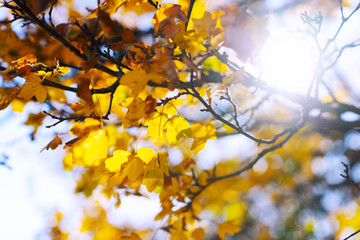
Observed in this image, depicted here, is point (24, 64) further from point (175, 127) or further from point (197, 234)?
point (197, 234)

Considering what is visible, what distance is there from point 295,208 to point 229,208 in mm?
2217

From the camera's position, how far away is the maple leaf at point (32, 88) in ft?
2.52

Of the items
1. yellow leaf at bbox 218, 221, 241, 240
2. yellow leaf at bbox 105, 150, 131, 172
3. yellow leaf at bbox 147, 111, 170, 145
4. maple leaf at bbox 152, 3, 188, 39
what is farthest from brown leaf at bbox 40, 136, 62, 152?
yellow leaf at bbox 218, 221, 241, 240

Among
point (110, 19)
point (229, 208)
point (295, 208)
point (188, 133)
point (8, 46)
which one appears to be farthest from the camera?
point (295, 208)

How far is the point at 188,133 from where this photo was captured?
0.85 m

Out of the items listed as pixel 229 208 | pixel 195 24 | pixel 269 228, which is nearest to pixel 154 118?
pixel 195 24

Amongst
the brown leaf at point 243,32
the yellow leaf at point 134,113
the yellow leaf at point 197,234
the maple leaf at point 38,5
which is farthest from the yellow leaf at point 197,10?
the yellow leaf at point 197,234

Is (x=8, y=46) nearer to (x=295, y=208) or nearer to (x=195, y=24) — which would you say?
(x=195, y=24)

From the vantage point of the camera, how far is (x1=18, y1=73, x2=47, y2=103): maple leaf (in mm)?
767

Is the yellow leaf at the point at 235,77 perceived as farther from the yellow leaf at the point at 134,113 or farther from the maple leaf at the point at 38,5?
the maple leaf at the point at 38,5

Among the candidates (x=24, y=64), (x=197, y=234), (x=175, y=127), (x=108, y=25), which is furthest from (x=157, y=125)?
(x=197, y=234)

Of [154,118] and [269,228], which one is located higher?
[154,118]

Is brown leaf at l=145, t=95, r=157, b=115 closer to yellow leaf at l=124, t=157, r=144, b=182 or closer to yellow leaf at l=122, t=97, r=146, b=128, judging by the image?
yellow leaf at l=122, t=97, r=146, b=128

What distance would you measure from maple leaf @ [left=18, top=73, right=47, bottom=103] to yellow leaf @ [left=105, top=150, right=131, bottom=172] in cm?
32
